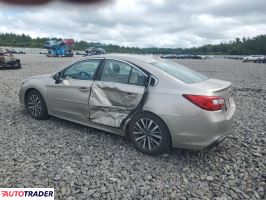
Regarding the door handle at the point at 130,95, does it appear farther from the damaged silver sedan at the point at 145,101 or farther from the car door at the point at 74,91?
the car door at the point at 74,91

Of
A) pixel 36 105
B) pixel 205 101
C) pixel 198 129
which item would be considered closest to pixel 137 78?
pixel 205 101

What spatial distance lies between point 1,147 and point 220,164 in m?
3.44

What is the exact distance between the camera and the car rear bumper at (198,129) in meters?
3.79

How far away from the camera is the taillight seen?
380cm

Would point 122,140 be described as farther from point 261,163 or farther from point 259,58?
point 259,58

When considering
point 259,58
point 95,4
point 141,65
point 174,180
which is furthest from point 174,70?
point 259,58

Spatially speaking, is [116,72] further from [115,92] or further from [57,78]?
[57,78]

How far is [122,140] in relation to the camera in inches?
192

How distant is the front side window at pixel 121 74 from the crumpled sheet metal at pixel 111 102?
12 cm

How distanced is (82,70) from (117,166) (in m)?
2.10

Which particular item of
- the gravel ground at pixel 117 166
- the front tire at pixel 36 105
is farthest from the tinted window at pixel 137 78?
the front tire at pixel 36 105

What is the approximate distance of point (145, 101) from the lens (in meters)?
4.17

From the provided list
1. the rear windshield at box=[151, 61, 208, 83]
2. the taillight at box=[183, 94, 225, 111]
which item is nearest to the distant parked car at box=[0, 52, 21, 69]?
the rear windshield at box=[151, 61, 208, 83]

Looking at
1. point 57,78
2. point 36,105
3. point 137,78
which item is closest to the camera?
point 137,78
